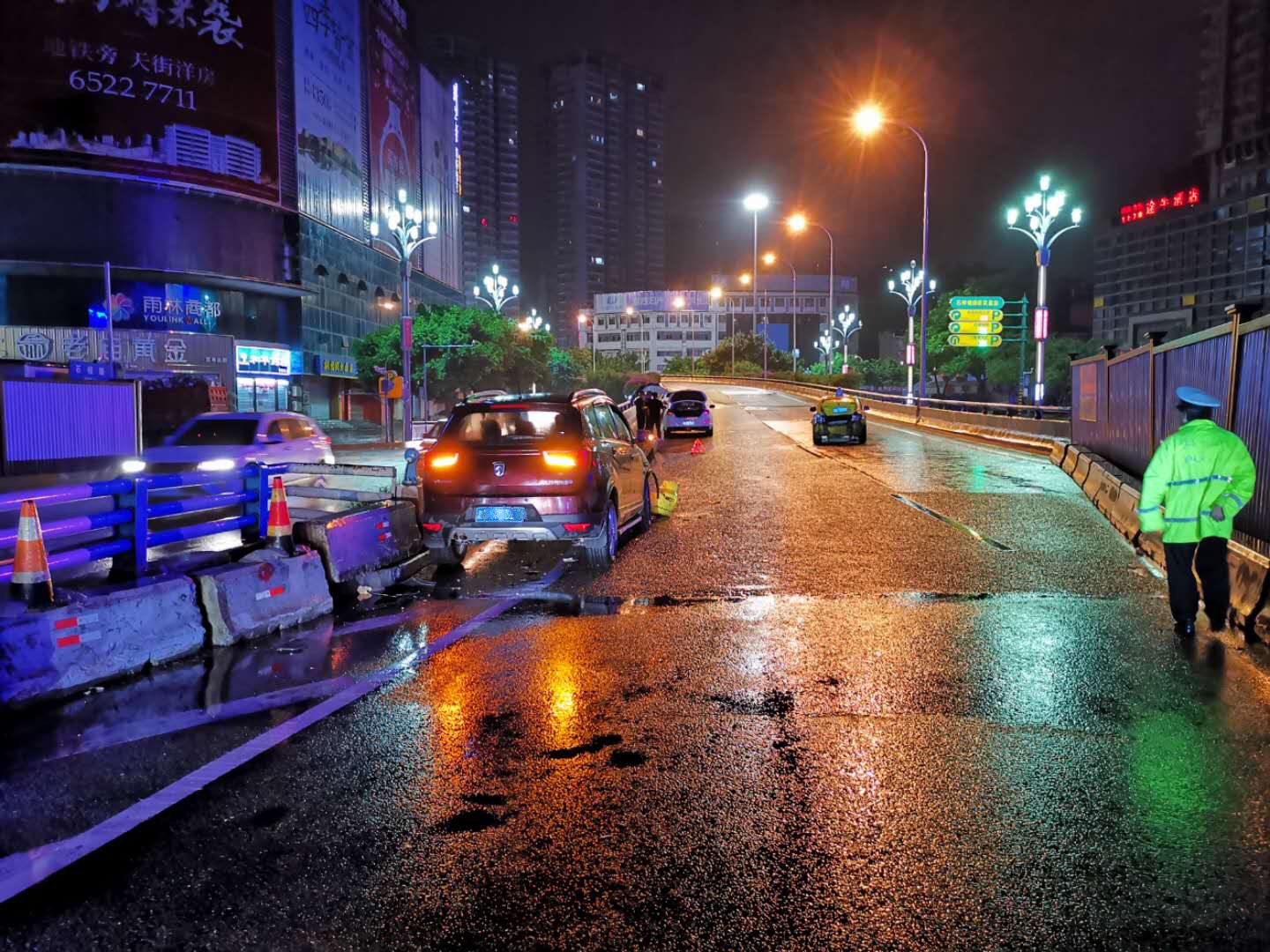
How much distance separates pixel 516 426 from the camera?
35.2 feet

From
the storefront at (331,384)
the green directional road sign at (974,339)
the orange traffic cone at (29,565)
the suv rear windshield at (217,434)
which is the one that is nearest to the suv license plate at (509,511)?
the orange traffic cone at (29,565)

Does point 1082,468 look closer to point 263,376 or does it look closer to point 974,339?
point 974,339

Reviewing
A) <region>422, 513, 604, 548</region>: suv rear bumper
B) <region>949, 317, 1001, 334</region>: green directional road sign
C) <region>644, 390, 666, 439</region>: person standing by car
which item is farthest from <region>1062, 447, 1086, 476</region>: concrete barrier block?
<region>949, 317, 1001, 334</region>: green directional road sign

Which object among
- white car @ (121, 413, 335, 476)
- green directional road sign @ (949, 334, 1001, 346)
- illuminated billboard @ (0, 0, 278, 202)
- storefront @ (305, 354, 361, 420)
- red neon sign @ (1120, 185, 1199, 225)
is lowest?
white car @ (121, 413, 335, 476)

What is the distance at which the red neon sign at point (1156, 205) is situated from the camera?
149 meters

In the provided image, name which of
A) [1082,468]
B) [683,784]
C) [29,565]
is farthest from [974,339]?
[683,784]

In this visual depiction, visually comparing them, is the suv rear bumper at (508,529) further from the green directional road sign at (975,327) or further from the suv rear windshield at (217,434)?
the green directional road sign at (975,327)

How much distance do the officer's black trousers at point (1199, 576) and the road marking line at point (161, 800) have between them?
528cm

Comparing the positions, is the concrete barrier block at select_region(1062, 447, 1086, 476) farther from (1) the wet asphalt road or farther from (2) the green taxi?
(1) the wet asphalt road

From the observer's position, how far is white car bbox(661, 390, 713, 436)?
111ft

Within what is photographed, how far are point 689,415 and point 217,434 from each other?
19.2 metres

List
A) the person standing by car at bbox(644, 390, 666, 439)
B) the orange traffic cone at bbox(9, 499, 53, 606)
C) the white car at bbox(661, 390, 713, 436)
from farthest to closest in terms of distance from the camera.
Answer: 1. the white car at bbox(661, 390, 713, 436)
2. the person standing by car at bbox(644, 390, 666, 439)
3. the orange traffic cone at bbox(9, 499, 53, 606)

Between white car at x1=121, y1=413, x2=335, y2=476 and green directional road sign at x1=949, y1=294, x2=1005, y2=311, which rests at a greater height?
green directional road sign at x1=949, y1=294, x2=1005, y2=311

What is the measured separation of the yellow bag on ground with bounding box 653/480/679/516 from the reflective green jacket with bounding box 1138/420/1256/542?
812cm
